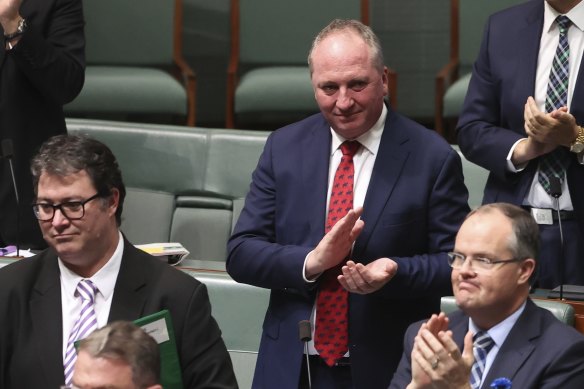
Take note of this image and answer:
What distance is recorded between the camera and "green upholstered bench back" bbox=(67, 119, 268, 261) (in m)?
3.48

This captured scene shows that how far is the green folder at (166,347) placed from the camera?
1.82m

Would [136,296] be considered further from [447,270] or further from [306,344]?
[447,270]

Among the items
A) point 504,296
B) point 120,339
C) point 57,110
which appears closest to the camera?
point 120,339

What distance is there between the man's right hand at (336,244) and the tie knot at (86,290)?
349mm

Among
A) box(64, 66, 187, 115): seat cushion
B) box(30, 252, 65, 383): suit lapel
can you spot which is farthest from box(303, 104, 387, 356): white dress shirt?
box(64, 66, 187, 115): seat cushion

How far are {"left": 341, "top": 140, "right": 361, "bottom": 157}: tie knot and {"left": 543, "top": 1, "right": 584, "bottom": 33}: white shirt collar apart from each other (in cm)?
59

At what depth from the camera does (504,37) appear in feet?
8.21

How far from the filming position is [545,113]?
2.37 m

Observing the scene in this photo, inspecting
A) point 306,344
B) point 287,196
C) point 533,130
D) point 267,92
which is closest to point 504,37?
point 533,130

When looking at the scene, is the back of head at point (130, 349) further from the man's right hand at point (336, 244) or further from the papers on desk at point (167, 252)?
the papers on desk at point (167, 252)

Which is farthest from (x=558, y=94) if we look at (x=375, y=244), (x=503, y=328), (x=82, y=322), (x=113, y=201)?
(x=82, y=322)

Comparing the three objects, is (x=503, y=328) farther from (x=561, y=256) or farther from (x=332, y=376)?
(x=561, y=256)

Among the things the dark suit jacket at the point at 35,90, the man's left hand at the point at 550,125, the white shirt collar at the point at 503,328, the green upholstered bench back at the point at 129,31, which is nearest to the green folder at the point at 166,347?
the white shirt collar at the point at 503,328

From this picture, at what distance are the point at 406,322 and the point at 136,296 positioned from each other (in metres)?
0.46
